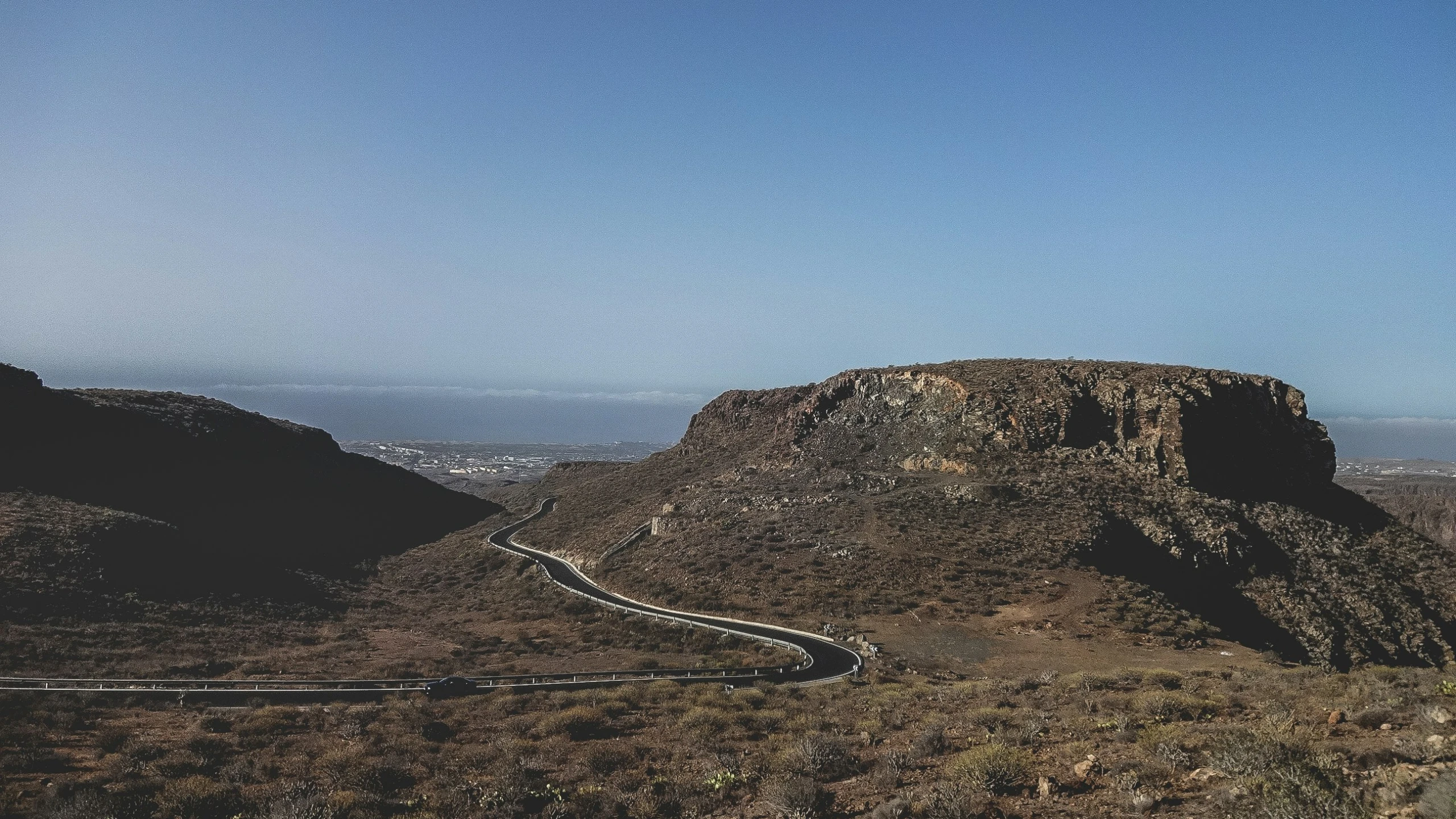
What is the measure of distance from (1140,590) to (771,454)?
36582mm

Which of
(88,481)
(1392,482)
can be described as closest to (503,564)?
(88,481)

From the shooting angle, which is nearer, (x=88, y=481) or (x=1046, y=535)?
(x=1046, y=535)

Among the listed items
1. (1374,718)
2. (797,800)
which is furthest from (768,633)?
(1374,718)

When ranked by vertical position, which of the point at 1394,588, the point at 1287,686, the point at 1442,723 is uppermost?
the point at 1442,723

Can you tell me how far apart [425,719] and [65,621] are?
25439 millimetres

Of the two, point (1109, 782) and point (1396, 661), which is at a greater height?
point (1109, 782)

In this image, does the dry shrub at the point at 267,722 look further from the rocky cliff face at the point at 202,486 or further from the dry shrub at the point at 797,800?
the rocky cliff face at the point at 202,486

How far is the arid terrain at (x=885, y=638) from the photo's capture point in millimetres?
10453

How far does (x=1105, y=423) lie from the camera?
5128 centimetres

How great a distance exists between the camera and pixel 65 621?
1204 inches

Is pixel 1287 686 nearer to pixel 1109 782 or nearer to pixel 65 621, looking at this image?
pixel 1109 782

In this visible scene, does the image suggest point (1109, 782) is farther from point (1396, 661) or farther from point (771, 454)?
point (771, 454)

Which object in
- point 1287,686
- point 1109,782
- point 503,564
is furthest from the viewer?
point 503,564

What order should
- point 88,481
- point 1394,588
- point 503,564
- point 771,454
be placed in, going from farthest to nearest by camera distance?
point 771,454 < point 88,481 < point 503,564 < point 1394,588
